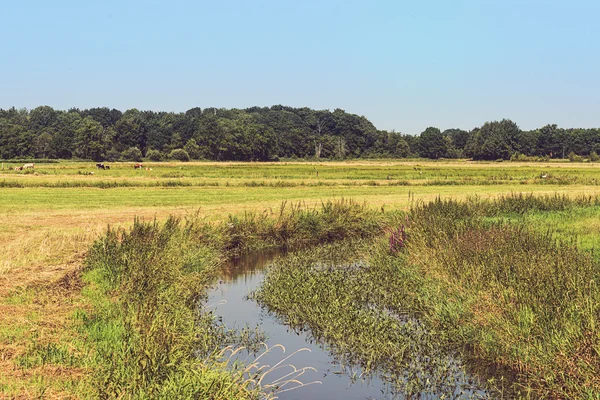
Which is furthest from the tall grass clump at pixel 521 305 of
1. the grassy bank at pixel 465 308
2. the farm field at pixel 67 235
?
the farm field at pixel 67 235

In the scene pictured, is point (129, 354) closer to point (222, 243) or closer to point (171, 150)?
point (222, 243)

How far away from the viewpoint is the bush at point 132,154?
507 feet

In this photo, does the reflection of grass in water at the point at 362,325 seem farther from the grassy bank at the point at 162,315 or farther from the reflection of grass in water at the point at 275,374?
the grassy bank at the point at 162,315

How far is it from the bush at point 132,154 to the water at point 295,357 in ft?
461

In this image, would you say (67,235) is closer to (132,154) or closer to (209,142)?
(132,154)

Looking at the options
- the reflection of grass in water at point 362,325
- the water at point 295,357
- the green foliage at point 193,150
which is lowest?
the water at point 295,357

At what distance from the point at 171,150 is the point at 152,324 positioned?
158 meters

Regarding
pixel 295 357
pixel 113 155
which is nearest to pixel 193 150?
pixel 113 155

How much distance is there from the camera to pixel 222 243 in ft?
82.1

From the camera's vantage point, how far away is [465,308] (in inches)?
540

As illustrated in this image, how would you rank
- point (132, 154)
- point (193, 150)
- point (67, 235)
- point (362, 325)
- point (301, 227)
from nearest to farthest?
point (362, 325) → point (67, 235) → point (301, 227) → point (132, 154) → point (193, 150)

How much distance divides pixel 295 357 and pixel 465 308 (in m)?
4.10

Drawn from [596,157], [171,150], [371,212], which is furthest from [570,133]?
[371,212]

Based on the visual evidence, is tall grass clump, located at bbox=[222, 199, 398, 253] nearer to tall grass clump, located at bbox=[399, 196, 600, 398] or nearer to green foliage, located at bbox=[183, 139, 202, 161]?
tall grass clump, located at bbox=[399, 196, 600, 398]
